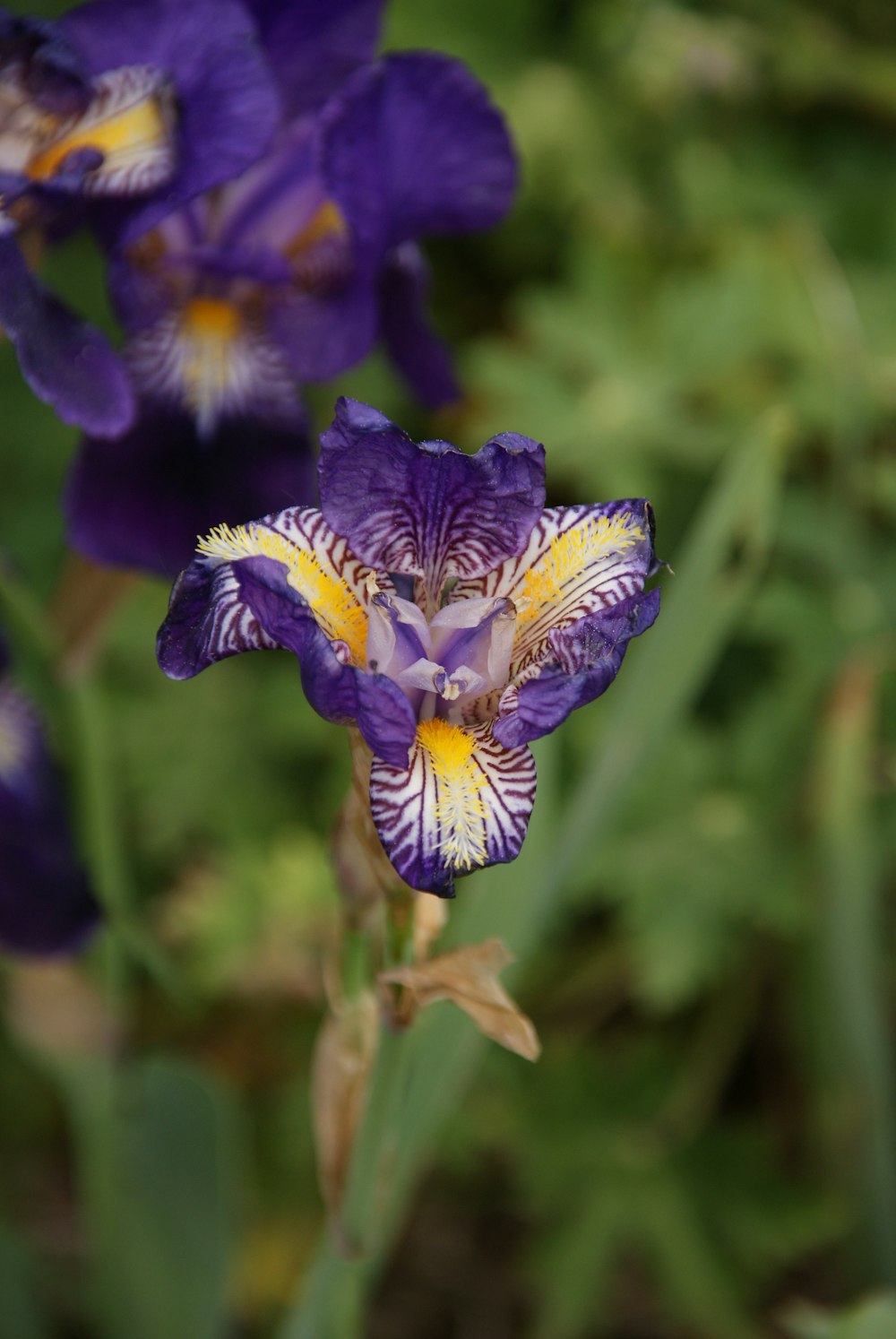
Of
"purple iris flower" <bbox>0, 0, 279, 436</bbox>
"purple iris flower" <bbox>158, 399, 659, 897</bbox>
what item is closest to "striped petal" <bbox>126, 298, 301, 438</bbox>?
"purple iris flower" <bbox>0, 0, 279, 436</bbox>

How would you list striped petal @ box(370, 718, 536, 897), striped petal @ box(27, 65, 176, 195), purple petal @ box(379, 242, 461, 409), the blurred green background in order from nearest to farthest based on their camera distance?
striped petal @ box(370, 718, 536, 897), striped petal @ box(27, 65, 176, 195), purple petal @ box(379, 242, 461, 409), the blurred green background

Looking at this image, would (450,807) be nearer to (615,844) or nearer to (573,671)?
(573,671)

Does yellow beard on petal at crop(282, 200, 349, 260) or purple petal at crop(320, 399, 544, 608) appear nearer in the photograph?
purple petal at crop(320, 399, 544, 608)

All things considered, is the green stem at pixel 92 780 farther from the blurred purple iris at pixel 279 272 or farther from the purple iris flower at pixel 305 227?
the purple iris flower at pixel 305 227

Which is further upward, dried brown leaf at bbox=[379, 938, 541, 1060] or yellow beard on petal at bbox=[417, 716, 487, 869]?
yellow beard on petal at bbox=[417, 716, 487, 869]

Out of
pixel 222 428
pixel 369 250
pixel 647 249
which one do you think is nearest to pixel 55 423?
pixel 222 428

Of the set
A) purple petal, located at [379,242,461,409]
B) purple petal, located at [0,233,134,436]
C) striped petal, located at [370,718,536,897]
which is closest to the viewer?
striped petal, located at [370,718,536,897]

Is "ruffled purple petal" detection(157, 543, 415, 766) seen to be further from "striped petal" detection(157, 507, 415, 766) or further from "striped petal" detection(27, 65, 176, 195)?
"striped petal" detection(27, 65, 176, 195)
